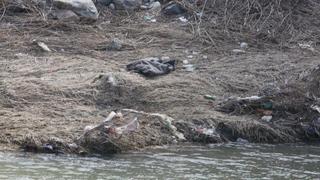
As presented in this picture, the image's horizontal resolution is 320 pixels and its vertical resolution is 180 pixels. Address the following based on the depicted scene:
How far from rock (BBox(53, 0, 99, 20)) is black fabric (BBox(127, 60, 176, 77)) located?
2024 millimetres

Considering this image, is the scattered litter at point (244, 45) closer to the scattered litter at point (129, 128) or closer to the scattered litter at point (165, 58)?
the scattered litter at point (165, 58)

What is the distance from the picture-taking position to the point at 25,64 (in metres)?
8.54

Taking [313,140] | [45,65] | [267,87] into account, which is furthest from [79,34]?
[313,140]

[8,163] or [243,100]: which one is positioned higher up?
[243,100]

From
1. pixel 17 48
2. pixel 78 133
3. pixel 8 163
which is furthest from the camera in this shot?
pixel 17 48

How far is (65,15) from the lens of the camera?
1025 centimetres

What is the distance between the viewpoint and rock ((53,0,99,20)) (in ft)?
33.6

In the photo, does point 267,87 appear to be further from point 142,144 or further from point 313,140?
point 142,144

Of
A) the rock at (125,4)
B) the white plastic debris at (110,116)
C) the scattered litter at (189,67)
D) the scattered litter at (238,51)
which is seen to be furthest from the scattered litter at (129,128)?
the rock at (125,4)

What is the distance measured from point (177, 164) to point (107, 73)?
7.43ft

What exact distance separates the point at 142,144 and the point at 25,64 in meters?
2.57

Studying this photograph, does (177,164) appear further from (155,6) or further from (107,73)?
(155,6)

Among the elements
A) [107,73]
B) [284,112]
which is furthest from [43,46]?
[284,112]

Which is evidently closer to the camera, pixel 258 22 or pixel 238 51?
pixel 238 51
